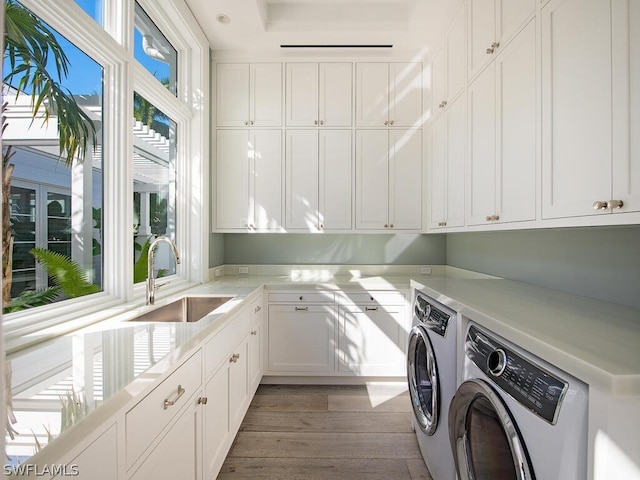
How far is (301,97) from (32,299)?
8.01ft

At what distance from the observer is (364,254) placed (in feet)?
10.9

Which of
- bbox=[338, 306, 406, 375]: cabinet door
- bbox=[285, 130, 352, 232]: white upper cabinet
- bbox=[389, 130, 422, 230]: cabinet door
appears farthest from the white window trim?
bbox=[389, 130, 422, 230]: cabinet door

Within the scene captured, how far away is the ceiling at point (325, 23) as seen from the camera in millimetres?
2482

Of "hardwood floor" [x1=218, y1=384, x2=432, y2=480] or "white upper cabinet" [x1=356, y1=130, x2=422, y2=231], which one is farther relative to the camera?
"white upper cabinet" [x1=356, y1=130, x2=422, y2=231]

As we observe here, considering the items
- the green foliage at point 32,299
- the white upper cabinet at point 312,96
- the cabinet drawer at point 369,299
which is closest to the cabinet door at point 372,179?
the white upper cabinet at point 312,96

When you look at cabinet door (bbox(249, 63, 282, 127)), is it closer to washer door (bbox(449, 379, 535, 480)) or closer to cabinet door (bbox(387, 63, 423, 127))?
cabinet door (bbox(387, 63, 423, 127))

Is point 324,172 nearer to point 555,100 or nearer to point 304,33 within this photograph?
point 304,33

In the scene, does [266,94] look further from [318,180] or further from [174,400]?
[174,400]

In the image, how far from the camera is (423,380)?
1.81m

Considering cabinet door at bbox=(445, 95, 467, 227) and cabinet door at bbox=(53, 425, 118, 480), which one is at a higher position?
cabinet door at bbox=(445, 95, 467, 227)

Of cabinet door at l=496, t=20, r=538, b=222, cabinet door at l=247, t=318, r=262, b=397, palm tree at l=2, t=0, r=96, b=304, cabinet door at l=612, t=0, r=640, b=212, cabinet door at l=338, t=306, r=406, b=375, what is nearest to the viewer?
cabinet door at l=612, t=0, r=640, b=212

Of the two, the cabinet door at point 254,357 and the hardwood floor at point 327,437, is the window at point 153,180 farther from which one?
the hardwood floor at point 327,437

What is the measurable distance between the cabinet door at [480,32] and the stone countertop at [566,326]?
1.30 metres

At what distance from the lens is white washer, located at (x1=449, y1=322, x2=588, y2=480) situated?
2.45 ft
